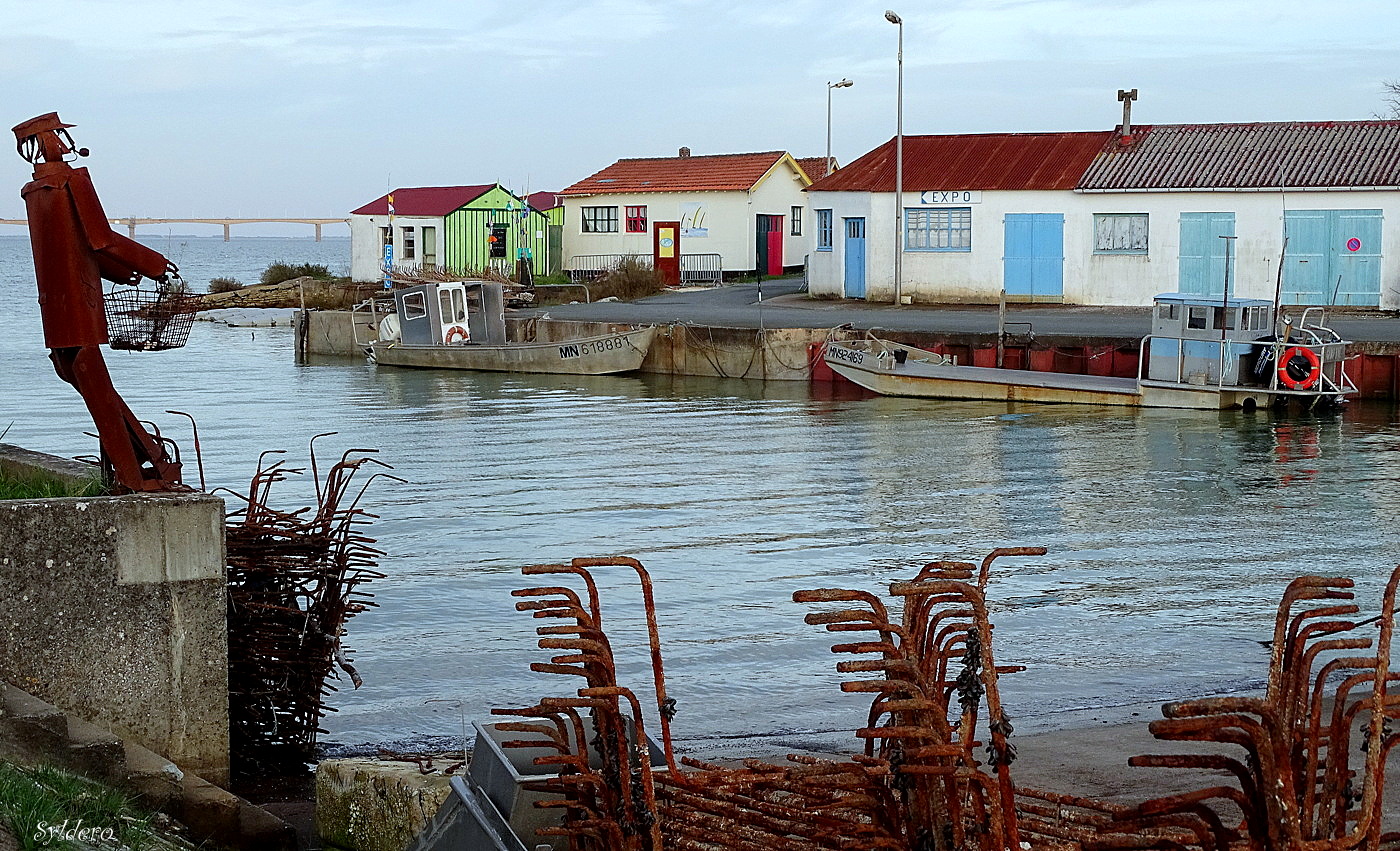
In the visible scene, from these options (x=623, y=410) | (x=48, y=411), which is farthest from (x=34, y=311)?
(x=623, y=410)

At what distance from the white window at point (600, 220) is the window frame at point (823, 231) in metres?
12.1

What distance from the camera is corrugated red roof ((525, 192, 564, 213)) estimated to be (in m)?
55.1

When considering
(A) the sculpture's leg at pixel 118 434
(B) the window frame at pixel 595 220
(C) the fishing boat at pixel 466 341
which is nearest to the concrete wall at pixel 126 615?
(A) the sculpture's leg at pixel 118 434

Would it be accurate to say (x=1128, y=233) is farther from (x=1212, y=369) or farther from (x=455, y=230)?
(x=455, y=230)

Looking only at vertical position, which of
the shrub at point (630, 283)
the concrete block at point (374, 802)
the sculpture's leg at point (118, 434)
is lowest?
the concrete block at point (374, 802)

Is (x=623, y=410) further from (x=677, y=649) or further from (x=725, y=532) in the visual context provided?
(x=677, y=649)

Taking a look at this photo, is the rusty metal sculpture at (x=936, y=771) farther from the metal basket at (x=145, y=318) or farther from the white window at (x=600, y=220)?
the white window at (x=600, y=220)

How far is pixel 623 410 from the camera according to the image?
28.8 metres

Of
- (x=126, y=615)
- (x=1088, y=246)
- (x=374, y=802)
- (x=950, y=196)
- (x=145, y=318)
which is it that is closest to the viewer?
(x=374, y=802)

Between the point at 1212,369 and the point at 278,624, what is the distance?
73.0ft

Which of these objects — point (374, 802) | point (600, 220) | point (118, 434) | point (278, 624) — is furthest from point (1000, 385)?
→ point (600, 220)

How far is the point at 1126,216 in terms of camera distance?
3581 centimetres

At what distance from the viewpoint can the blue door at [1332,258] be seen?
33.6m

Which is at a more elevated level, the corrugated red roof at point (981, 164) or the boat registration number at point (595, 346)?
the corrugated red roof at point (981, 164)
